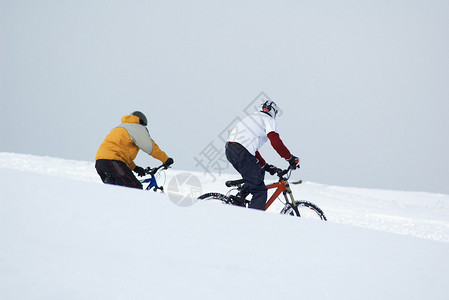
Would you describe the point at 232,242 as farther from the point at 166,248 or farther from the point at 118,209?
the point at 118,209

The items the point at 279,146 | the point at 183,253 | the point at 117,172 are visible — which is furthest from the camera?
the point at 117,172

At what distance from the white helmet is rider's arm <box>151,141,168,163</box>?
1.47 metres

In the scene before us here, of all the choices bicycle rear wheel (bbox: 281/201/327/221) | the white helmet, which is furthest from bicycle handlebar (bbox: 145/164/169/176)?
bicycle rear wheel (bbox: 281/201/327/221)

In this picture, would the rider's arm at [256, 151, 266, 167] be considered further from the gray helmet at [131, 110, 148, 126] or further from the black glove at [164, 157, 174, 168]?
the gray helmet at [131, 110, 148, 126]

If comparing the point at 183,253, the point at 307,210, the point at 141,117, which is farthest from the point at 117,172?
the point at 183,253

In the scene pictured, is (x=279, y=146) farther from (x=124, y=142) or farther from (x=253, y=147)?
(x=124, y=142)

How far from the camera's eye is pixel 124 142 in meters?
5.82

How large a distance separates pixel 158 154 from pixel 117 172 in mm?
594

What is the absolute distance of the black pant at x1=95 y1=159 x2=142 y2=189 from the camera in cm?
574

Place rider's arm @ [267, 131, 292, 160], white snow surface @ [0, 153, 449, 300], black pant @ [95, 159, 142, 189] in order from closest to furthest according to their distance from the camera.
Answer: white snow surface @ [0, 153, 449, 300] → rider's arm @ [267, 131, 292, 160] → black pant @ [95, 159, 142, 189]

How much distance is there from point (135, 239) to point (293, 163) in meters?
2.64
